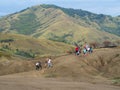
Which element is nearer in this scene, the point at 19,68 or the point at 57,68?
the point at 57,68

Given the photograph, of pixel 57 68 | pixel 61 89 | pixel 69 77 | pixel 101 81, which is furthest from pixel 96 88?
pixel 57 68

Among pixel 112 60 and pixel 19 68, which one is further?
pixel 19 68

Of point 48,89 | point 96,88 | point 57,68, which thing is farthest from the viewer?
point 57,68

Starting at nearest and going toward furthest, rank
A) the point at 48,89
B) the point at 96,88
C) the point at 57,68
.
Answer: the point at 48,89
the point at 96,88
the point at 57,68

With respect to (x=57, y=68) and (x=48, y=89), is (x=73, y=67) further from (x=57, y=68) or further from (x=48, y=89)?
(x=48, y=89)

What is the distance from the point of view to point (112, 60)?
68.6 m

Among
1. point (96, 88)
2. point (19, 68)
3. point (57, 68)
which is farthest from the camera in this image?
point (19, 68)

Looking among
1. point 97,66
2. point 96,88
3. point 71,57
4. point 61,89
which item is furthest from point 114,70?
point 61,89

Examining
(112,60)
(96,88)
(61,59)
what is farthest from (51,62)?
(96,88)

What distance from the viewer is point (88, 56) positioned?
229ft

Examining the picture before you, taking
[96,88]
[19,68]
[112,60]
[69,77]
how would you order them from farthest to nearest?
[19,68], [112,60], [69,77], [96,88]

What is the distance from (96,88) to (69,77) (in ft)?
47.0

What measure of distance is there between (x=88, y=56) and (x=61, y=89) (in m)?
27.5

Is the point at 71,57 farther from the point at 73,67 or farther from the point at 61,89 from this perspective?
the point at 61,89
